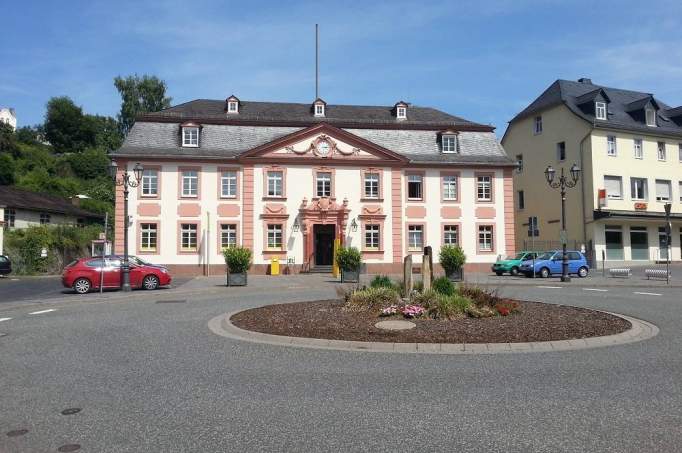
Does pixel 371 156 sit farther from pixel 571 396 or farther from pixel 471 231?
pixel 571 396

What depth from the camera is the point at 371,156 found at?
37.3 m

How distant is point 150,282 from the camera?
2339 cm

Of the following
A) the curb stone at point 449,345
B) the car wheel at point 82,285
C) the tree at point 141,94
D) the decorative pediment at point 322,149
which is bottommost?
the curb stone at point 449,345

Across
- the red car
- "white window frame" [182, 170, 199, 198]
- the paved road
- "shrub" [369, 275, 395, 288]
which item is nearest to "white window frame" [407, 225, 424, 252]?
"white window frame" [182, 170, 199, 198]

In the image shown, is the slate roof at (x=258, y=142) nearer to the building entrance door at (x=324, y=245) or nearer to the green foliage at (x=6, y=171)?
the building entrance door at (x=324, y=245)

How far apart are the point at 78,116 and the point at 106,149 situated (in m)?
15.1

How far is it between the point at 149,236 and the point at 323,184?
37.1 ft

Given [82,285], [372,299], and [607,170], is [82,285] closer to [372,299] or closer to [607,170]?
[372,299]

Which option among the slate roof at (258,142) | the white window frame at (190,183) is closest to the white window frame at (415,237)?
the slate roof at (258,142)

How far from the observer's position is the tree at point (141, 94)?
68.3 m

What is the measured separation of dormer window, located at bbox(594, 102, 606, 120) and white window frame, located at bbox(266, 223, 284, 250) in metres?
25.8

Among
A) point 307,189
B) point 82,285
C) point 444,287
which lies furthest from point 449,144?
point 444,287

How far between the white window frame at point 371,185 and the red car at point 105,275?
16.9 m

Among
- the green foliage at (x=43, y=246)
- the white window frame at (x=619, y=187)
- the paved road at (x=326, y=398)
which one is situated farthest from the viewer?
the white window frame at (x=619, y=187)
